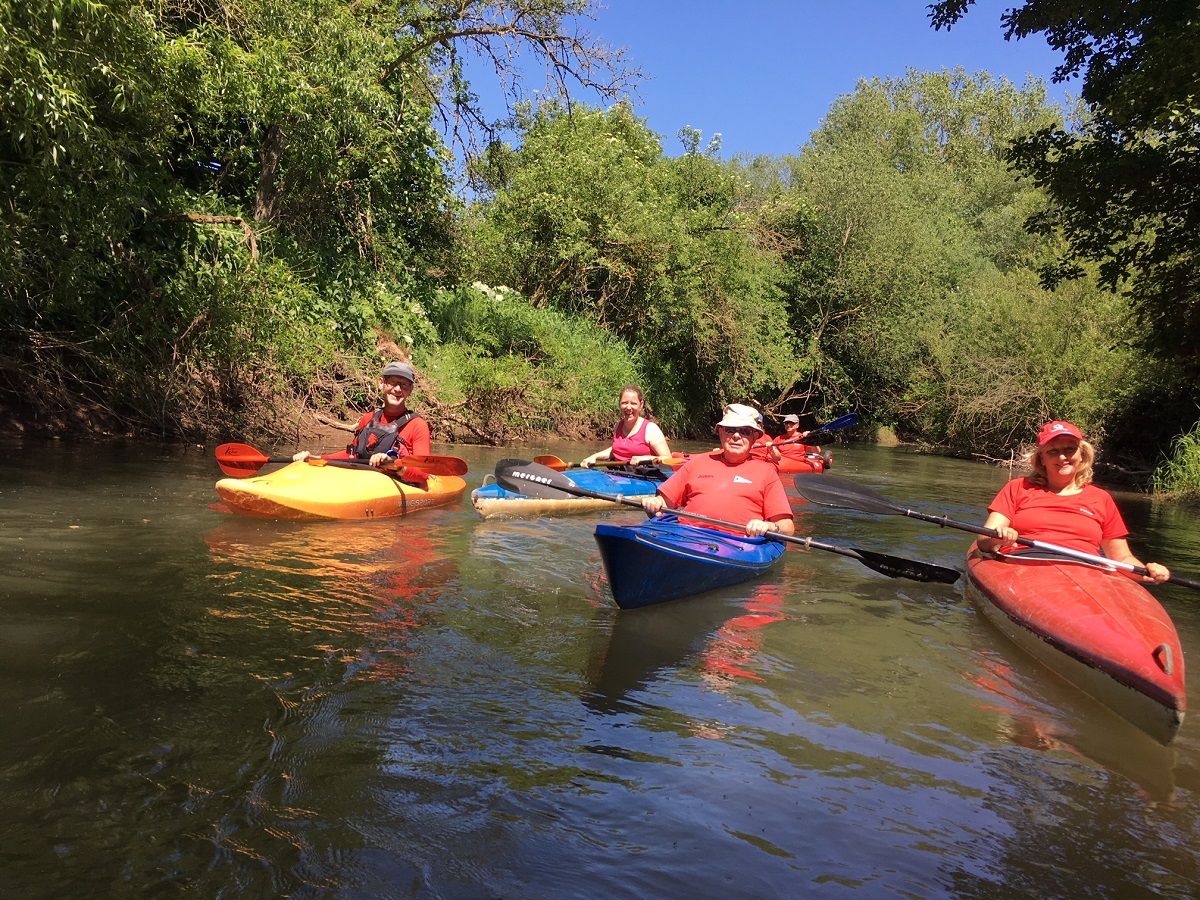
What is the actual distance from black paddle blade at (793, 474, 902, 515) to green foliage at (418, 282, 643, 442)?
28.1 feet

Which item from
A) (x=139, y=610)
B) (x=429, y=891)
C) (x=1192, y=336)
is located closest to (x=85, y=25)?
(x=139, y=610)

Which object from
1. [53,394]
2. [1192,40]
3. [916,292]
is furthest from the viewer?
[916,292]

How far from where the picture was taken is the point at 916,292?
26.1 m

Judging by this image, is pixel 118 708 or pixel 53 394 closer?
pixel 118 708

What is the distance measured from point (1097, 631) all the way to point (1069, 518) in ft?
3.87

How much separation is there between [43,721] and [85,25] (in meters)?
5.03

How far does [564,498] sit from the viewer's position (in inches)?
350

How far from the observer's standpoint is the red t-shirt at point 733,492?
5.84 meters

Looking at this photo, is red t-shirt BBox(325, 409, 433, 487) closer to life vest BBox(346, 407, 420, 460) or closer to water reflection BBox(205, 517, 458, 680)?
life vest BBox(346, 407, 420, 460)

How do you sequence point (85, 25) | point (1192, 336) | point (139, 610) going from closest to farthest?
point (139, 610), point (85, 25), point (1192, 336)

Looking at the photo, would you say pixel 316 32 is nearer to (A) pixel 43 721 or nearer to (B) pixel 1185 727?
(A) pixel 43 721

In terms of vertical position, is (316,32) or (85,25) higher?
(316,32)

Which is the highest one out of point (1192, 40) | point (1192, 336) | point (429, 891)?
point (1192, 40)

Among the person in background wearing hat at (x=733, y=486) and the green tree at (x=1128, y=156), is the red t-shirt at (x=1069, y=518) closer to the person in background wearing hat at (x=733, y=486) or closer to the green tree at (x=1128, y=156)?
the person in background wearing hat at (x=733, y=486)
